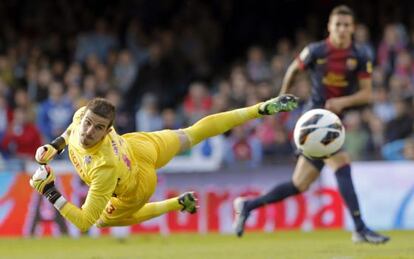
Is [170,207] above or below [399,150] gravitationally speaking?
below

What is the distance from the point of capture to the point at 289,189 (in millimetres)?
12422

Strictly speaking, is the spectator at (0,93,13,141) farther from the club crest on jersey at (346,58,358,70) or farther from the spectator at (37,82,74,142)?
the club crest on jersey at (346,58,358,70)

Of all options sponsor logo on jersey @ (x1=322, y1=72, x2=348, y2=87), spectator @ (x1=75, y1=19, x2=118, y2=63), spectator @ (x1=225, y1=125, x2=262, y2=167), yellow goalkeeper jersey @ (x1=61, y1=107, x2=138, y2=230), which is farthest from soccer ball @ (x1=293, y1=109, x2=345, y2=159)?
spectator @ (x1=75, y1=19, x2=118, y2=63)

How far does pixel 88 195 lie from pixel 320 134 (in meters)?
2.65

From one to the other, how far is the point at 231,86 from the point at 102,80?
2.21 meters

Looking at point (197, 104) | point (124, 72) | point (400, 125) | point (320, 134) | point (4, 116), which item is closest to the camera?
point (320, 134)

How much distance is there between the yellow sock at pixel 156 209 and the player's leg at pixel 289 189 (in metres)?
1.79

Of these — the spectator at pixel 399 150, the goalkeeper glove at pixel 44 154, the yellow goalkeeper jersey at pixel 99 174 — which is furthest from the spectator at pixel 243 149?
the yellow goalkeeper jersey at pixel 99 174

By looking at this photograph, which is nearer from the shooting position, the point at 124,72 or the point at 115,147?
the point at 115,147

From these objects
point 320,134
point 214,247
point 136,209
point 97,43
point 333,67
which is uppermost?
point 97,43

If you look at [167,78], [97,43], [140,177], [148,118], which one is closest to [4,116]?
[148,118]

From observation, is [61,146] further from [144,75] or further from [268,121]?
[144,75]

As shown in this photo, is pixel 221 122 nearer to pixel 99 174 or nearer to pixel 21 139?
pixel 99 174

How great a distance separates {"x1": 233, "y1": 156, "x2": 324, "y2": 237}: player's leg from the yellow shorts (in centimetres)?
188
